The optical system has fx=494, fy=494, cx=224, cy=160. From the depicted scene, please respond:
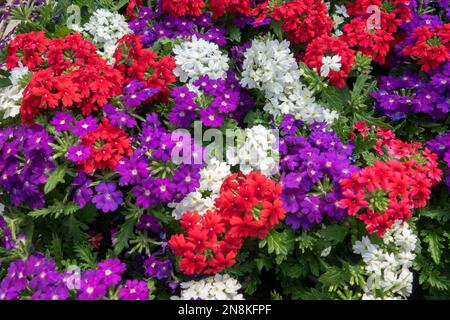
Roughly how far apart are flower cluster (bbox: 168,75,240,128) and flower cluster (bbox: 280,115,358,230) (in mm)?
480

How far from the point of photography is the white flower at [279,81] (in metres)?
3.29

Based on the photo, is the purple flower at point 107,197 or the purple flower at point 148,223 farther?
the purple flower at point 148,223

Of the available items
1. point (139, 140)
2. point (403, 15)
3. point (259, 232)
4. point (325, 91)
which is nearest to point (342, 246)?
point (259, 232)

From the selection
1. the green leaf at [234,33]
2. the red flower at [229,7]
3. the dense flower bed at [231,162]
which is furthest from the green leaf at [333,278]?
the red flower at [229,7]

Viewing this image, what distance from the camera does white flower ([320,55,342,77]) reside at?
3332 mm

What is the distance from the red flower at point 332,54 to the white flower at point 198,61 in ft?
2.02

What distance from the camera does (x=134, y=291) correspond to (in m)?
2.52

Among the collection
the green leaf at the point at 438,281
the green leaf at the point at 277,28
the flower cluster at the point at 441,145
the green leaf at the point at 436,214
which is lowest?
the green leaf at the point at 438,281

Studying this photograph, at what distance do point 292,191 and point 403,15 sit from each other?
181cm

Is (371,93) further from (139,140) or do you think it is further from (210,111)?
(139,140)

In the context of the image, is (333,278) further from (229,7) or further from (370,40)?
(229,7)

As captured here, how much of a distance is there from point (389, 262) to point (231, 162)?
1.06 metres

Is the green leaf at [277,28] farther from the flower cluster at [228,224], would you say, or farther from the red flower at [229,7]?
the flower cluster at [228,224]

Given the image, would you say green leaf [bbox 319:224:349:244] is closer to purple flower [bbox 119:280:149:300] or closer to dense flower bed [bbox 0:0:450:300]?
dense flower bed [bbox 0:0:450:300]
